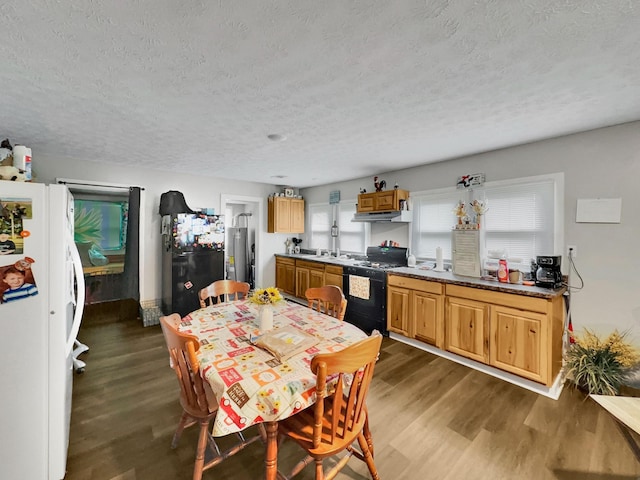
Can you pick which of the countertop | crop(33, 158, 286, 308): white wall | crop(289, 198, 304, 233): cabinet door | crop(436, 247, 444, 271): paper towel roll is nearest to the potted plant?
the countertop

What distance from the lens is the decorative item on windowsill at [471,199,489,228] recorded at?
3.13 meters

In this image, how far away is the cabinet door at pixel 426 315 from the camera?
3.05m

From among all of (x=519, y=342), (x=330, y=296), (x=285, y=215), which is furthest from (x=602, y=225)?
(x=285, y=215)

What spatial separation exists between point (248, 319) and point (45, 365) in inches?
42.9

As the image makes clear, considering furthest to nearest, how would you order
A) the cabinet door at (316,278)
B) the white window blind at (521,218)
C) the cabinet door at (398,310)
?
1. the cabinet door at (316,278)
2. the cabinet door at (398,310)
3. the white window blind at (521,218)

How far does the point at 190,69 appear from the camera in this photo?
1.60m

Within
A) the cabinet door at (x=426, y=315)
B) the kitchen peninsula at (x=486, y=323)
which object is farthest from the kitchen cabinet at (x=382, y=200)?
the cabinet door at (x=426, y=315)

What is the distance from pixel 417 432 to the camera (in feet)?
6.25

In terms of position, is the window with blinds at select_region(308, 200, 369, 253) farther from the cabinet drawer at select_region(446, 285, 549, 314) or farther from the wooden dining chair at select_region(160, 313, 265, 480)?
the wooden dining chair at select_region(160, 313, 265, 480)

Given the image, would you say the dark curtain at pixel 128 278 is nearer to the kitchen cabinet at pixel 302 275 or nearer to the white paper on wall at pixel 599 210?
the kitchen cabinet at pixel 302 275

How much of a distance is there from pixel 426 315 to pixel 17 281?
3338mm

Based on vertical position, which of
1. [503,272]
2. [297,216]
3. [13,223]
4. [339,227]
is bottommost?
[503,272]

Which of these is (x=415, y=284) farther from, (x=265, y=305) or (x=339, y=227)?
(x=339, y=227)

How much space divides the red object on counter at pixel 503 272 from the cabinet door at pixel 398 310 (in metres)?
0.96
